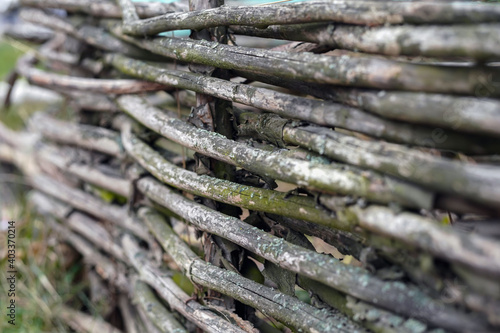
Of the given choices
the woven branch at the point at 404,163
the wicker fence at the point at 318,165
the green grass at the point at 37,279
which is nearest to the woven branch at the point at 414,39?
the wicker fence at the point at 318,165

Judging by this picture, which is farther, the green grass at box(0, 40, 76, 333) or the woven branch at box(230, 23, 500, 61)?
the green grass at box(0, 40, 76, 333)

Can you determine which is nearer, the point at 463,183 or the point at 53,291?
the point at 463,183

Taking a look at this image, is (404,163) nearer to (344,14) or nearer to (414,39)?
(414,39)

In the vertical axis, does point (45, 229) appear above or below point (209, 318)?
below

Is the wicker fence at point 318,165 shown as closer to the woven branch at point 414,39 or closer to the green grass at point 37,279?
the woven branch at point 414,39

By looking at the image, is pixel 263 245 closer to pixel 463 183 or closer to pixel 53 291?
pixel 463 183

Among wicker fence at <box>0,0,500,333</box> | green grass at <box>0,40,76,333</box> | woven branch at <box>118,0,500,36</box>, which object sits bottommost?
green grass at <box>0,40,76,333</box>

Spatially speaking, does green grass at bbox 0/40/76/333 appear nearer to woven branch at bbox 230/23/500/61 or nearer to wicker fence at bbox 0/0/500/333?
wicker fence at bbox 0/0/500/333

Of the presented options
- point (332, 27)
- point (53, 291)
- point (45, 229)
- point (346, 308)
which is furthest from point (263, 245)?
point (45, 229)

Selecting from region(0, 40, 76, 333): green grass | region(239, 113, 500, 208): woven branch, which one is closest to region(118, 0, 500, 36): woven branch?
region(239, 113, 500, 208): woven branch
